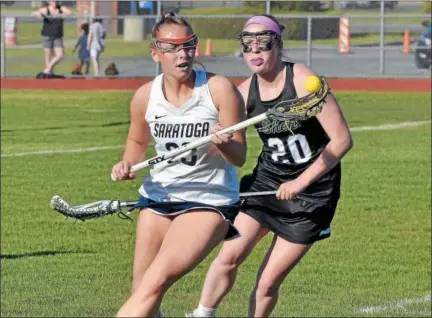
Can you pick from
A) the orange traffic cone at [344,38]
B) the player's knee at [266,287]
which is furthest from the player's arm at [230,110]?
the orange traffic cone at [344,38]

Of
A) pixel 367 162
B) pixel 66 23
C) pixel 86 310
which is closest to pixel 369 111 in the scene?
pixel 367 162

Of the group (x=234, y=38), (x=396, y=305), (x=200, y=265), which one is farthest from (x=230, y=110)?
(x=234, y=38)

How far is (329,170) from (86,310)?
9.18 feet

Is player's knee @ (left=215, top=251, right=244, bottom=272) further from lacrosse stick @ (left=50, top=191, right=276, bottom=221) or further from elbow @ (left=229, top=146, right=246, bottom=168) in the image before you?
elbow @ (left=229, top=146, right=246, bottom=168)

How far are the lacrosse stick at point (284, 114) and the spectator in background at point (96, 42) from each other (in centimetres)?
2532

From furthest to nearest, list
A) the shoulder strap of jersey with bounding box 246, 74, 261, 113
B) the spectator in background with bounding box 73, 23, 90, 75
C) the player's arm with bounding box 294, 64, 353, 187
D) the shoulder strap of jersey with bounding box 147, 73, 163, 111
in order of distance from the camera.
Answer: the spectator in background with bounding box 73, 23, 90, 75 → the shoulder strap of jersey with bounding box 246, 74, 261, 113 → the player's arm with bounding box 294, 64, 353, 187 → the shoulder strap of jersey with bounding box 147, 73, 163, 111

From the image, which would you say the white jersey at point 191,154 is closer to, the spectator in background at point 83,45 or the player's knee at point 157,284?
the player's knee at point 157,284

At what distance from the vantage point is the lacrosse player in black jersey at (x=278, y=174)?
26.7 feet

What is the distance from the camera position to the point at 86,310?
10.1 meters

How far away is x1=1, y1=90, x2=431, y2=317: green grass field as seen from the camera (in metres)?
10.6

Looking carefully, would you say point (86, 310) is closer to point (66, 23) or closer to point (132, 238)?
point (132, 238)

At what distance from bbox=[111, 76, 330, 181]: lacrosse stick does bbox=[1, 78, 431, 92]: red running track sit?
971 inches

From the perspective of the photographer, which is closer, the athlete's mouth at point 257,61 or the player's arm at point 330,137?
the player's arm at point 330,137

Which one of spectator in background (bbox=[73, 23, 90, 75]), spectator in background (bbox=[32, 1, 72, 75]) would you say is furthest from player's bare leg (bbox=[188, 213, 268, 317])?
spectator in background (bbox=[73, 23, 90, 75])
